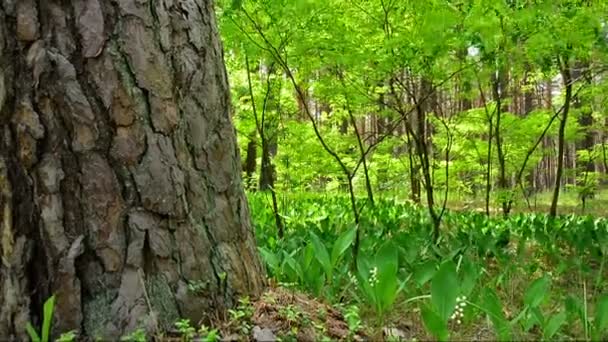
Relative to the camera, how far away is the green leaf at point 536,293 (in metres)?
2.00

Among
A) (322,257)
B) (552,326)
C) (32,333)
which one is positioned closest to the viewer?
(32,333)

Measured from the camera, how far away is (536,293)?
2027 millimetres

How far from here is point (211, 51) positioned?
1.92 metres

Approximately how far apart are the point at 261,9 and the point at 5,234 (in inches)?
128

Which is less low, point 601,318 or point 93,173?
point 93,173

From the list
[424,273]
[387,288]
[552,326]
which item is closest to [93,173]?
[387,288]

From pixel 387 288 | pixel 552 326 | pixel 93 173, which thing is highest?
pixel 93 173

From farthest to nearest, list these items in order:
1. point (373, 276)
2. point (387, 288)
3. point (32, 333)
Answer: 1. point (373, 276)
2. point (387, 288)
3. point (32, 333)

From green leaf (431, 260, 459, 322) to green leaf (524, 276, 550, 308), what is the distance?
36cm

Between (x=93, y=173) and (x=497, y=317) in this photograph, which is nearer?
(x=93, y=173)

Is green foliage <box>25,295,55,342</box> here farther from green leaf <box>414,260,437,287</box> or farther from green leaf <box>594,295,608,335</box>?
green leaf <box>594,295,608,335</box>

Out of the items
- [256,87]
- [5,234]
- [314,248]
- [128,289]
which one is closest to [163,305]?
[128,289]

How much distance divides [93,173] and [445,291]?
1.14 meters

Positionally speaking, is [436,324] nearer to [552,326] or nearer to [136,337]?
[552,326]
